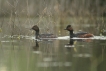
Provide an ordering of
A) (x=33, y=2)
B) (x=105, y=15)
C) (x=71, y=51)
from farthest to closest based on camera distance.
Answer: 1. (x=105, y=15)
2. (x=33, y=2)
3. (x=71, y=51)

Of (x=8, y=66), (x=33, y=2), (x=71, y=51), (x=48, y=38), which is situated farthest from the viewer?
(x=33, y=2)

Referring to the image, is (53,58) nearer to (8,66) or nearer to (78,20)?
(8,66)

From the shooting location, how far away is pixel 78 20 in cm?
3906

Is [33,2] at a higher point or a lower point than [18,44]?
higher

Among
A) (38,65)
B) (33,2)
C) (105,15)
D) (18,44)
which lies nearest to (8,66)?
(38,65)

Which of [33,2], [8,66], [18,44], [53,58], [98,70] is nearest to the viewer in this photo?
[98,70]

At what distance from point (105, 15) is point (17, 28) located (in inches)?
993

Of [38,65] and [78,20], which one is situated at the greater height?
[78,20]

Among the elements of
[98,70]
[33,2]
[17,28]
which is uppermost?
[33,2]

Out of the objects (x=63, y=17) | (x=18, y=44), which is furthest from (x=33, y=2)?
(x=18, y=44)

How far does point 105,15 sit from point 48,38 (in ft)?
82.0

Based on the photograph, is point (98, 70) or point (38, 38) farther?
point (38, 38)

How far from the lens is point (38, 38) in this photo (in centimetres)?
2261

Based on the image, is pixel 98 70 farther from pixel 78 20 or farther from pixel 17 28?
pixel 78 20
